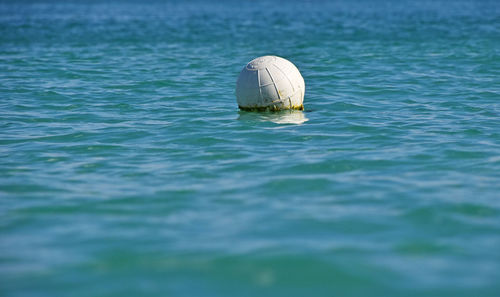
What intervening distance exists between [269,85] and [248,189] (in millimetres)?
4291

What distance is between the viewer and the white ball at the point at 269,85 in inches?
475

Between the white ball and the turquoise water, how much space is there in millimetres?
311

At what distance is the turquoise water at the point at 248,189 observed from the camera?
5773 millimetres

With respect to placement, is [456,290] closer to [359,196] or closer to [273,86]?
[359,196]

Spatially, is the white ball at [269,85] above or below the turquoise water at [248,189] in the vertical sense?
above

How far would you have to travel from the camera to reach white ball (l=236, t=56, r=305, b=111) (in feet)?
39.6

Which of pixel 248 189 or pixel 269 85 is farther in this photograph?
pixel 269 85

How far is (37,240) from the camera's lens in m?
6.66

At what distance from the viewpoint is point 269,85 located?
39.6 feet

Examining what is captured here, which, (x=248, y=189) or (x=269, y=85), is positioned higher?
(x=269, y=85)

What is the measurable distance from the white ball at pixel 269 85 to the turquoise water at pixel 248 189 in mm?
311

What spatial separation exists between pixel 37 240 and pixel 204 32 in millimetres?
31060

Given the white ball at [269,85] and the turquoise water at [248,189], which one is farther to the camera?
the white ball at [269,85]

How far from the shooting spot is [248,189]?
8195mm
